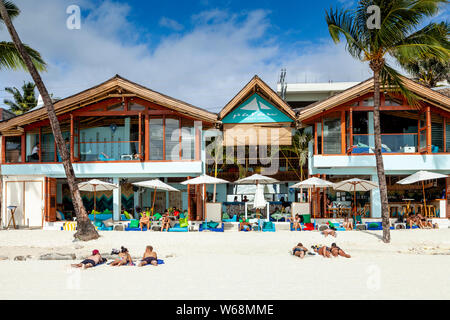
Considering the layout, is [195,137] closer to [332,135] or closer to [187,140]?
[187,140]

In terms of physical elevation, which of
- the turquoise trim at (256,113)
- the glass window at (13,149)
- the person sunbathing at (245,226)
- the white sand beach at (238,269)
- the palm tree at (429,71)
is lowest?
the white sand beach at (238,269)

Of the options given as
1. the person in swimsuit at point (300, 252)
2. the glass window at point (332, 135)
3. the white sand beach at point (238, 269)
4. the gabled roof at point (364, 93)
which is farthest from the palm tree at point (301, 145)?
the person in swimsuit at point (300, 252)

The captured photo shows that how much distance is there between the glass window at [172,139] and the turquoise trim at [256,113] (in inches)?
94.2

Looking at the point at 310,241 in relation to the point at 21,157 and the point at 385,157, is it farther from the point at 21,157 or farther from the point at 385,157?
the point at 21,157

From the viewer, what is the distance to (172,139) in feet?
66.9

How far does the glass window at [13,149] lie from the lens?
22344 millimetres

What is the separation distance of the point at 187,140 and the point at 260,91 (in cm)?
435

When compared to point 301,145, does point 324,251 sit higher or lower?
lower

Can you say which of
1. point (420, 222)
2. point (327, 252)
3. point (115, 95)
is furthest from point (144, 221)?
point (420, 222)

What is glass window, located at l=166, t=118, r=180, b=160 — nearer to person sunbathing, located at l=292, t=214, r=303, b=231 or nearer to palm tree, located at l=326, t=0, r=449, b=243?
person sunbathing, located at l=292, t=214, r=303, b=231

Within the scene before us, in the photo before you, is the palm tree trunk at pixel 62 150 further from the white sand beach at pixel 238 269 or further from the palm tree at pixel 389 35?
the palm tree at pixel 389 35

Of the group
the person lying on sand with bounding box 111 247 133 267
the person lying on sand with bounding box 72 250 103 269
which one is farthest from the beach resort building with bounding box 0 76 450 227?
the person lying on sand with bounding box 72 250 103 269

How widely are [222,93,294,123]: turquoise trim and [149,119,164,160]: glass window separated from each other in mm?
3185
